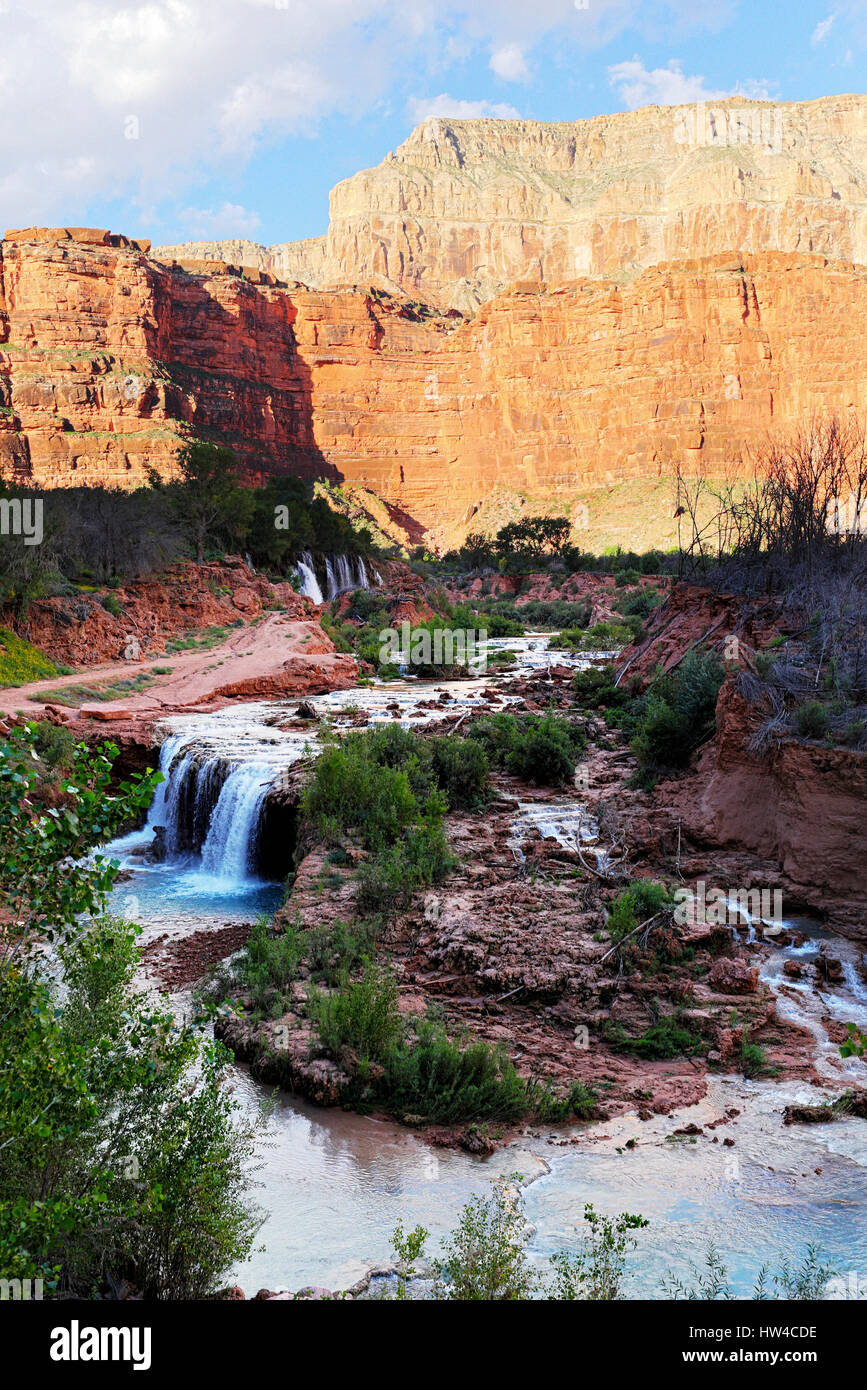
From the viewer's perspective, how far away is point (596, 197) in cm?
15238

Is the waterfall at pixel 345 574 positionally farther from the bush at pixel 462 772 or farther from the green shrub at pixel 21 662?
the bush at pixel 462 772

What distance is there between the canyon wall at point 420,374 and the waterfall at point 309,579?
33798mm

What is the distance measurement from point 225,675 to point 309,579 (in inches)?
666

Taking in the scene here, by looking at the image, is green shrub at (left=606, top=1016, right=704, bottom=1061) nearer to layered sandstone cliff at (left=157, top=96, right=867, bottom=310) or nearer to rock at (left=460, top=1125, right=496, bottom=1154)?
rock at (left=460, top=1125, right=496, bottom=1154)

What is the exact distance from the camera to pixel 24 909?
32.6ft

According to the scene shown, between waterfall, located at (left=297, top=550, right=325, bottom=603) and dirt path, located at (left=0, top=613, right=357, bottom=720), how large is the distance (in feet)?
28.7

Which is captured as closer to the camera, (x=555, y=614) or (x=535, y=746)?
(x=535, y=746)

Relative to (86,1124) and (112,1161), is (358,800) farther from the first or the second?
(86,1124)

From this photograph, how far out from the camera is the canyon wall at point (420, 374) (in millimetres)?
71438

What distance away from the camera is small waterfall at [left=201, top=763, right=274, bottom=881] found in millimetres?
13031

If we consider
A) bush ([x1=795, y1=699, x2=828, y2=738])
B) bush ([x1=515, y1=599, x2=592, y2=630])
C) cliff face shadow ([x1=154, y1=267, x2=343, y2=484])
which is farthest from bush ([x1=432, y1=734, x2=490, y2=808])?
cliff face shadow ([x1=154, y1=267, x2=343, y2=484])

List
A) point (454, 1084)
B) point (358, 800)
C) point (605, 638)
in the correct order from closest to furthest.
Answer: point (454, 1084)
point (358, 800)
point (605, 638)

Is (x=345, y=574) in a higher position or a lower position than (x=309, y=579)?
higher

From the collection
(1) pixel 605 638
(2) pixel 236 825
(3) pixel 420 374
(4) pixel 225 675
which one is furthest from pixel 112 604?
(3) pixel 420 374
